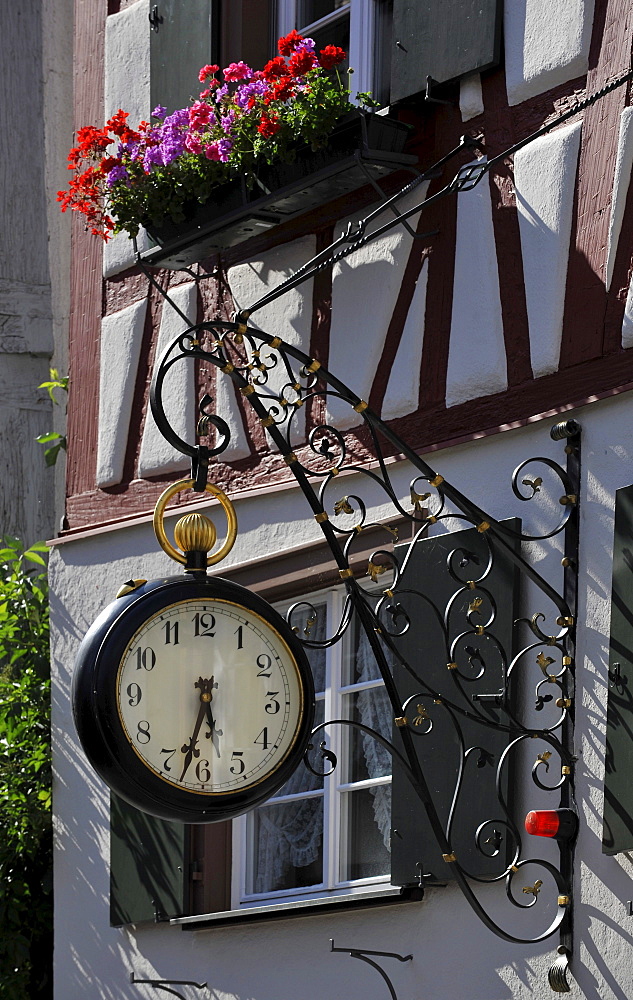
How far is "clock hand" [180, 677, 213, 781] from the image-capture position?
4.08 m

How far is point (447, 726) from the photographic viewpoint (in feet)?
17.1

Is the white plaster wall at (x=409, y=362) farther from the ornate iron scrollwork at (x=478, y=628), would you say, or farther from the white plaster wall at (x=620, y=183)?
the white plaster wall at (x=620, y=183)

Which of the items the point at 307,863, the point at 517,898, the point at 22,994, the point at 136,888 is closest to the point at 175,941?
the point at 136,888

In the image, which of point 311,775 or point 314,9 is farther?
point 314,9

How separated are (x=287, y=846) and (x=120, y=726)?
7.12 feet

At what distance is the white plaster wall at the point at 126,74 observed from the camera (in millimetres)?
7082

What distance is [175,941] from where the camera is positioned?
6211mm

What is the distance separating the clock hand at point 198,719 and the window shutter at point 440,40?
2502mm

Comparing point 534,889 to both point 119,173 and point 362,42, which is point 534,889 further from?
point 362,42

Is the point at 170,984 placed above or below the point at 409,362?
below

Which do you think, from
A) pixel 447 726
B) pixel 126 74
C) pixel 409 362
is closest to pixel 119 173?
pixel 126 74

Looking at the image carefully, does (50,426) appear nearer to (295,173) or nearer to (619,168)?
(295,173)

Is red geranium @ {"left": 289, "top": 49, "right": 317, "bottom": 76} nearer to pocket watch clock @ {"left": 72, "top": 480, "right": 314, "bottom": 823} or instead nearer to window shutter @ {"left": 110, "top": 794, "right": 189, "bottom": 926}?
pocket watch clock @ {"left": 72, "top": 480, "right": 314, "bottom": 823}

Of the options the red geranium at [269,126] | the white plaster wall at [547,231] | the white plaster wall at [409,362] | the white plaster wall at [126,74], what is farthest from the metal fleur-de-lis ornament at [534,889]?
the white plaster wall at [126,74]
